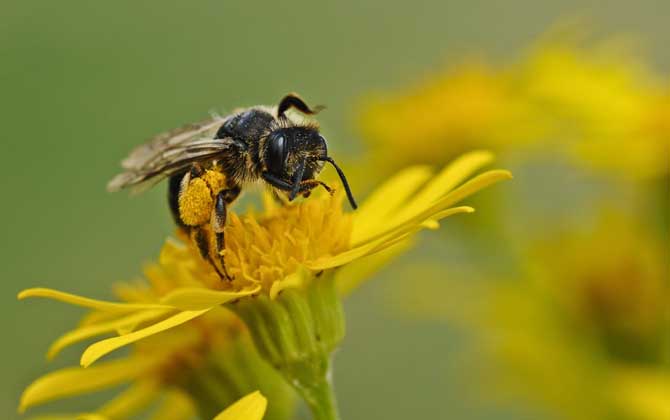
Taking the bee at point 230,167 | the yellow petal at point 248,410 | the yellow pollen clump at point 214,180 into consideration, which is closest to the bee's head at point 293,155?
the bee at point 230,167

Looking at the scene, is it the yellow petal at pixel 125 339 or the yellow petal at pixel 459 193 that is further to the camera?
the yellow petal at pixel 459 193

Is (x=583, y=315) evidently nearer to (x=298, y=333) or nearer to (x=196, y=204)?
(x=298, y=333)

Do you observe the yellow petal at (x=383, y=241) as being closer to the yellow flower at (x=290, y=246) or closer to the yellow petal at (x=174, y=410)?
the yellow flower at (x=290, y=246)

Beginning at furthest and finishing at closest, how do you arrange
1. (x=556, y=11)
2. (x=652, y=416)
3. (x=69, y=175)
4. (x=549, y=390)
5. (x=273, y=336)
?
(x=556, y=11) → (x=69, y=175) → (x=549, y=390) → (x=652, y=416) → (x=273, y=336)

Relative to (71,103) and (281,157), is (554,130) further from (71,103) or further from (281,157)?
(71,103)

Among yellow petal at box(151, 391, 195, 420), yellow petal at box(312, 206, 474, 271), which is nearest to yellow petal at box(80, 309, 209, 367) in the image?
yellow petal at box(312, 206, 474, 271)

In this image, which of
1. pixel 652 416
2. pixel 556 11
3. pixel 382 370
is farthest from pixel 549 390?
pixel 556 11
